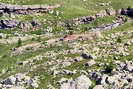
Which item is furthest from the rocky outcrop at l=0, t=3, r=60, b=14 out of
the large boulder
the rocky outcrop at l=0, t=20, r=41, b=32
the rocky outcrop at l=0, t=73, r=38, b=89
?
the large boulder

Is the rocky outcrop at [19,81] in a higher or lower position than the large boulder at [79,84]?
lower

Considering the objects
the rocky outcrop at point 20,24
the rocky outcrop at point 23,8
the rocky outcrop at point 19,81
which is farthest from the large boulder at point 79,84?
the rocky outcrop at point 23,8

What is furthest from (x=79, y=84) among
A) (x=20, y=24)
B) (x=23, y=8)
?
(x=23, y=8)

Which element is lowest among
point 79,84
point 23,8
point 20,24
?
point 20,24

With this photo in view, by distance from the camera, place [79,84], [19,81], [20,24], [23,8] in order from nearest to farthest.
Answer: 1. [79,84]
2. [19,81]
3. [20,24]
4. [23,8]

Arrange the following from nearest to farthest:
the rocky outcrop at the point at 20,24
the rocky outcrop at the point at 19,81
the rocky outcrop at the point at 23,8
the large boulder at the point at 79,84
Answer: the large boulder at the point at 79,84 < the rocky outcrop at the point at 19,81 < the rocky outcrop at the point at 20,24 < the rocky outcrop at the point at 23,8

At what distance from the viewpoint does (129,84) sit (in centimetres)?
6838

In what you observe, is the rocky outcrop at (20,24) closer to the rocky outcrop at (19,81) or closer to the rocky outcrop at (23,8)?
the rocky outcrop at (23,8)

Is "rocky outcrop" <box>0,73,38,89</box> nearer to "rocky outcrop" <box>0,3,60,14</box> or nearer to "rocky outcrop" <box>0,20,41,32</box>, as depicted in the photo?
A: "rocky outcrop" <box>0,20,41,32</box>

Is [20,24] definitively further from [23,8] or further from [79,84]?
[79,84]

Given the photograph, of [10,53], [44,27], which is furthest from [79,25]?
[10,53]

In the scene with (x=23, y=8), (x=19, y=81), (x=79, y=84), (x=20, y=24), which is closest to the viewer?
(x=79, y=84)

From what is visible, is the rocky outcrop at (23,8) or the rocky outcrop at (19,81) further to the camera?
the rocky outcrop at (23,8)

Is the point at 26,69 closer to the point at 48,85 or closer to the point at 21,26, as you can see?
the point at 48,85
